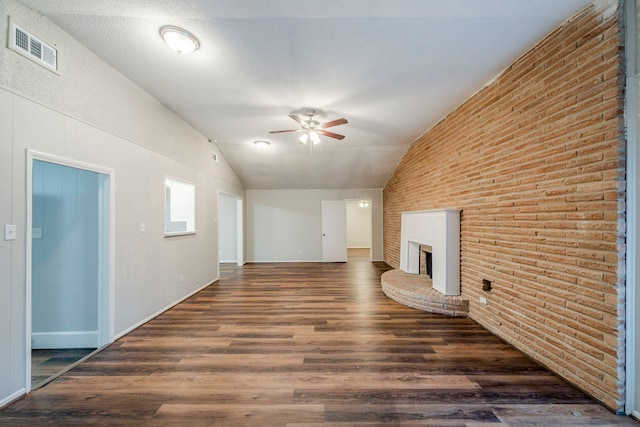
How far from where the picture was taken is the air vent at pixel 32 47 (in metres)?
1.93

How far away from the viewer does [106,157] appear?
2809mm

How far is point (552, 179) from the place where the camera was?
2320 millimetres

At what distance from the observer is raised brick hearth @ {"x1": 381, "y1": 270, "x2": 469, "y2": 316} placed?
3602mm

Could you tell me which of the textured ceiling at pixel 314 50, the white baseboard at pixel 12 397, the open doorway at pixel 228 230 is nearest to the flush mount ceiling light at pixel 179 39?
the textured ceiling at pixel 314 50

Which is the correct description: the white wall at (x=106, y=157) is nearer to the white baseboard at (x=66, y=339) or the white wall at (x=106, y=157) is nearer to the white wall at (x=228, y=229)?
the white baseboard at (x=66, y=339)

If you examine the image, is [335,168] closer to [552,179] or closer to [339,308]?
[339,308]

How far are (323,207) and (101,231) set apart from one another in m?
6.14

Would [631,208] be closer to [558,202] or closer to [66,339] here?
[558,202]

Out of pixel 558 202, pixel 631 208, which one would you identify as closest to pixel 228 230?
pixel 558 202

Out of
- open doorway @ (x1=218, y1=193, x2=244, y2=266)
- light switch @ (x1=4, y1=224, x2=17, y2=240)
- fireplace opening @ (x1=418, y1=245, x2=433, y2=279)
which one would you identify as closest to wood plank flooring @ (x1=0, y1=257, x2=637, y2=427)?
light switch @ (x1=4, y1=224, x2=17, y2=240)

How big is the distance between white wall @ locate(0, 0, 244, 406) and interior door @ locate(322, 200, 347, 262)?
401cm

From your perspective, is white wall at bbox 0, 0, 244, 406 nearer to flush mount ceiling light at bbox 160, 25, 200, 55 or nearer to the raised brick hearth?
flush mount ceiling light at bbox 160, 25, 200, 55

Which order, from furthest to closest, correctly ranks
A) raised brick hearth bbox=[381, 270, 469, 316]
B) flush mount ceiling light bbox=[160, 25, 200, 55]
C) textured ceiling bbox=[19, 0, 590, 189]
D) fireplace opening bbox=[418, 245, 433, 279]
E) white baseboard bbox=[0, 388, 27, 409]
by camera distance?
fireplace opening bbox=[418, 245, 433, 279], raised brick hearth bbox=[381, 270, 469, 316], flush mount ceiling light bbox=[160, 25, 200, 55], textured ceiling bbox=[19, 0, 590, 189], white baseboard bbox=[0, 388, 27, 409]

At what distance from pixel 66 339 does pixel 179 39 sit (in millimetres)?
3313
